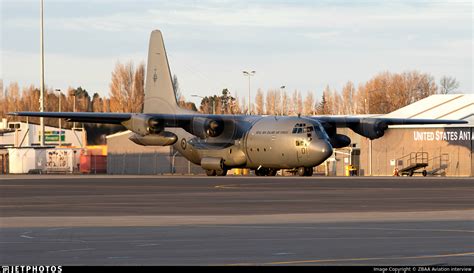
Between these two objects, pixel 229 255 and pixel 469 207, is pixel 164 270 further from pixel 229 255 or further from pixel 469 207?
pixel 469 207

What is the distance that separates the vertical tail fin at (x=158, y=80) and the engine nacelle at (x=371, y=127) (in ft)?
46.4

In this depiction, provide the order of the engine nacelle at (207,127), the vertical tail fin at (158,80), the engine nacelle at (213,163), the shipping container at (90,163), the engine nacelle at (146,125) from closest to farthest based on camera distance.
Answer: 1. the engine nacelle at (146,125)
2. the engine nacelle at (207,127)
3. the engine nacelle at (213,163)
4. the vertical tail fin at (158,80)
5. the shipping container at (90,163)

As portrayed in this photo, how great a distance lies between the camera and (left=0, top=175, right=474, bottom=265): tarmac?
15.8 metres

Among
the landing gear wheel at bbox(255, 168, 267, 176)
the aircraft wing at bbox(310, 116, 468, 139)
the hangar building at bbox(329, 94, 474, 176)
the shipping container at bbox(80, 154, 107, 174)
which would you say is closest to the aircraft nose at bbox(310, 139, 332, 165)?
the landing gear wheel at bbox(255, 168, 267, 176)

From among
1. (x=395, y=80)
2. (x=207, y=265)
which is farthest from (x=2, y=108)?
(x=207, y=265)

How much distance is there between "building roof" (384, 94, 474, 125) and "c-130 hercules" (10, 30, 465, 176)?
11262 millimetres

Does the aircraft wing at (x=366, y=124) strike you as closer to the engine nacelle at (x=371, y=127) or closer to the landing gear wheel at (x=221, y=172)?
the engine nacelle at (x=371, y=127)

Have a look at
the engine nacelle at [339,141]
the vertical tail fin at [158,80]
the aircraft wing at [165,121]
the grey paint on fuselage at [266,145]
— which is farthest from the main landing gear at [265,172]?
the vertical tail fin at [158,80]

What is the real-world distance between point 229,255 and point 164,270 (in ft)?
7.69

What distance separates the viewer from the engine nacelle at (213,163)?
2744 inches

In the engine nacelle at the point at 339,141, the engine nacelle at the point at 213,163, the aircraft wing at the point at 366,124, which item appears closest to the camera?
the engine nacelle at the point at 339,141

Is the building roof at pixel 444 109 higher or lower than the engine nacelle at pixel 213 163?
higher

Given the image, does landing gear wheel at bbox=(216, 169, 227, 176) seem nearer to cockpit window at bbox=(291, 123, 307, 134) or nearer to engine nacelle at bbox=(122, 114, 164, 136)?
engine nacelle at bbox=(122, 114, 164, 136)

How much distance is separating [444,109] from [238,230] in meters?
68.1
